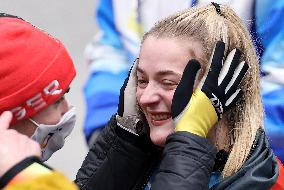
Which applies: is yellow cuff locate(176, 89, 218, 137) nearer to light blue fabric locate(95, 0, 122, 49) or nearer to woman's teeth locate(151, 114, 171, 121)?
woman's teeth locate(151, 114, 171, 121)

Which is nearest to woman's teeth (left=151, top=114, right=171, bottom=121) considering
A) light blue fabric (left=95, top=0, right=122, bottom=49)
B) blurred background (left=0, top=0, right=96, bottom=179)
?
light blue fabric (left=95, top=0, right=122, bottom=49)

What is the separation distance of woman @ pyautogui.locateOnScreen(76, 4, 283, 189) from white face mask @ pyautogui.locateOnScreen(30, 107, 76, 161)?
0.19 m

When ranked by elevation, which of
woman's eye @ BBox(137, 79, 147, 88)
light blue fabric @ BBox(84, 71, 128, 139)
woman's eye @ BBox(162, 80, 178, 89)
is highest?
woman's eye @ BBox(162, 80, 178, 89)

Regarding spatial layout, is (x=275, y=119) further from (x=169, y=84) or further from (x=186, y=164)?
(x=186, y=164)

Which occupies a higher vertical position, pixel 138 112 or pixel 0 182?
pixel 0 182

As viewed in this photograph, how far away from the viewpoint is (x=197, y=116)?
200 centimetres

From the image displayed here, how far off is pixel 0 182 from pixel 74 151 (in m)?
2.49

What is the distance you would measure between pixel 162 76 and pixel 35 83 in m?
0.37

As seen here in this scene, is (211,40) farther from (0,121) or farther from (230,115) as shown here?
(0,121)

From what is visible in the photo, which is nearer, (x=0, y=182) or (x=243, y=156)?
(x=0, y=182)

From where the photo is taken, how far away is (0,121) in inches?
69.0

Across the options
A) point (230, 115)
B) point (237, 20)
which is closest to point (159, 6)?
point (237, 20)

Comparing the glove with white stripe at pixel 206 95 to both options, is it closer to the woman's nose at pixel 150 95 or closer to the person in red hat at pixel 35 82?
the woman's nose at pixel 150 95

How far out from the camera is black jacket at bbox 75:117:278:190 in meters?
1.92
